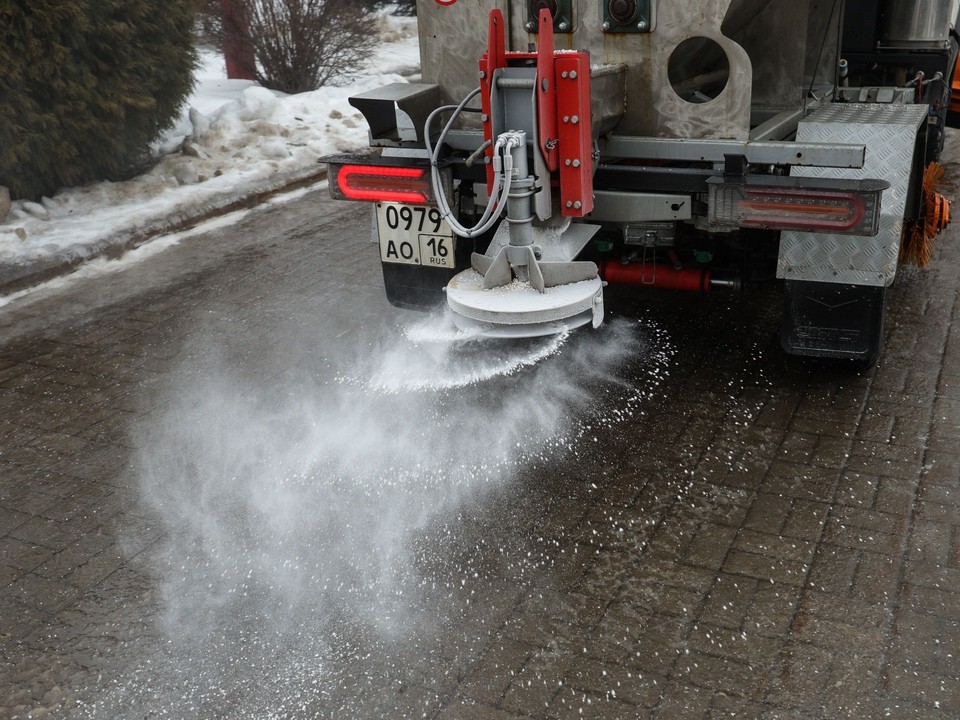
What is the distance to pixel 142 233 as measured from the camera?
7645 millimetres

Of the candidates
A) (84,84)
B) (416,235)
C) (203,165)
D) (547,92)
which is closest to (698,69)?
(547,92)

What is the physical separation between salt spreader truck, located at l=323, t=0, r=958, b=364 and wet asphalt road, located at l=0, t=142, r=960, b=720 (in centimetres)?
52

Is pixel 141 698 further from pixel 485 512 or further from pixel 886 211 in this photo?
pixel 886 211

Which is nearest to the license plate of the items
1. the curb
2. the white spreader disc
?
the white spreader disc

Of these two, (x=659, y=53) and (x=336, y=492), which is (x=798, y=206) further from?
(x=336, y=492)

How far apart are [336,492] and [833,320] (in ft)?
7.66

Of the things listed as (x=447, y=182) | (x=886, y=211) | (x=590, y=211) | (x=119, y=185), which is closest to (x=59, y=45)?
(x=119, y=185)

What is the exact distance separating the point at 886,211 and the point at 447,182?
1.94 m

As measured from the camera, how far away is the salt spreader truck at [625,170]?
3.97 meters

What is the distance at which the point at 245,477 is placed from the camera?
4.14 meters

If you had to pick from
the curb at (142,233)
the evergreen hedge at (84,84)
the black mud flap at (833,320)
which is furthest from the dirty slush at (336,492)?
the evergreen hedge at (84,84)

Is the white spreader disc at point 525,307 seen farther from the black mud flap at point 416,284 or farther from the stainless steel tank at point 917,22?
the stainless steel tank at point 917,22

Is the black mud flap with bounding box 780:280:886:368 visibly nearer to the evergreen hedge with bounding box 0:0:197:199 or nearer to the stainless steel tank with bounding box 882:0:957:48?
the stainless steel tank with bounding box 882:0:957:48

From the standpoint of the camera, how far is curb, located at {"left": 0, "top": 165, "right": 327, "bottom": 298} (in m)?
6.74
